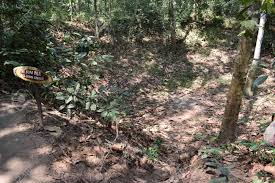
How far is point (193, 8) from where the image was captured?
16141 millimetres

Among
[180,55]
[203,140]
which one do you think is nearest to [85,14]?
[180,55]

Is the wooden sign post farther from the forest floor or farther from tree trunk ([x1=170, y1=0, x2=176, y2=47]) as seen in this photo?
tree trunk ([x1=170, y1=0, x2=176, y2=47])

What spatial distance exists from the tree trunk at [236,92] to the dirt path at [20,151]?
9.77ft

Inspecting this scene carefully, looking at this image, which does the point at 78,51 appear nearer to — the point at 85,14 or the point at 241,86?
the point at 241,86

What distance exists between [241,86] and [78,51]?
2710 millimetres

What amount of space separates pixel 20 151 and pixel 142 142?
240 cm

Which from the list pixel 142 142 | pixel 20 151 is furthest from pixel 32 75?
pixel 142 142

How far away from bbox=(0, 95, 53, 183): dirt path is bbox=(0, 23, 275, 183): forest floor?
1 centimetres

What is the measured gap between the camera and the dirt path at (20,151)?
4.08 meters

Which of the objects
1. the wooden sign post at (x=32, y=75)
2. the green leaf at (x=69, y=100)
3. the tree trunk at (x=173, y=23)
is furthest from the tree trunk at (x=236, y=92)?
the tree trunk at (x=173, y=23)

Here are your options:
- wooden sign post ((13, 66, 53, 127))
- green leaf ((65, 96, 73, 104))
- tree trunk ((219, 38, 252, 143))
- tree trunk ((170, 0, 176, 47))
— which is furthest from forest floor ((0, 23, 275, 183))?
tree trunk ((170, 0, 176, 47))

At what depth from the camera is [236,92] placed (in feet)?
17.5

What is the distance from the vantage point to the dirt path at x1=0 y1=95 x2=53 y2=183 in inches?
161

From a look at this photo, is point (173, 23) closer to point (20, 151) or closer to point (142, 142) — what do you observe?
point (142, 142)
